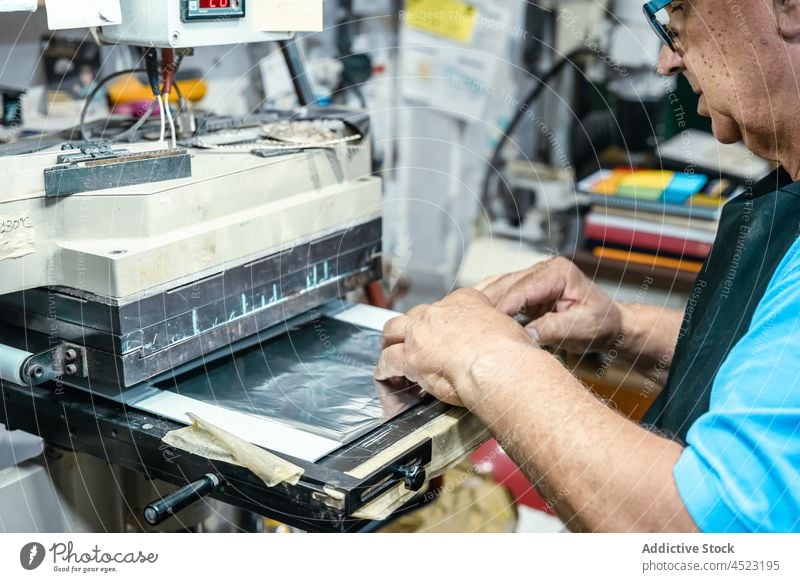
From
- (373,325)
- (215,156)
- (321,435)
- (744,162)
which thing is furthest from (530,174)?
(321,435)

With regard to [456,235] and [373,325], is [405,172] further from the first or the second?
[373,325]

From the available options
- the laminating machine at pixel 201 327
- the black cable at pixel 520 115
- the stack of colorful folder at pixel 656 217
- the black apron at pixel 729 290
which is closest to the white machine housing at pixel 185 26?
the laminating machine at pixel 201 327

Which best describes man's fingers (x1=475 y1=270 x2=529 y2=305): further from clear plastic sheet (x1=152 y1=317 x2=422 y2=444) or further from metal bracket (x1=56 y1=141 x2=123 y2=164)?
metal bracket (x1=56 y1=141 x2=123 y2=164)

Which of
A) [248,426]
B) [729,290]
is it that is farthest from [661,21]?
[248,426]

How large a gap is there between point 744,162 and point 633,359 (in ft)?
3.27

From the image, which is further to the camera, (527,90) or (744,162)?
(527,90)

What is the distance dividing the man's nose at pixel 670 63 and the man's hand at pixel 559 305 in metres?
0.33

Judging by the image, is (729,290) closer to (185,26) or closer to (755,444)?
(755,444)

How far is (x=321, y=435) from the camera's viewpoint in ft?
3.14

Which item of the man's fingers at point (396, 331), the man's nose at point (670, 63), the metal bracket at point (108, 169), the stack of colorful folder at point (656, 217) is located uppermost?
the man's nose at point (670, 63)

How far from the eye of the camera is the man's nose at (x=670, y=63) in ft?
3.43

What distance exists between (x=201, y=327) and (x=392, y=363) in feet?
0.74

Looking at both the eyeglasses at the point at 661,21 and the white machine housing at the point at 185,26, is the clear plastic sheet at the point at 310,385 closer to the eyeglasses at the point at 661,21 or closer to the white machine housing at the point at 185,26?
the white machine housing at the point at 185,26

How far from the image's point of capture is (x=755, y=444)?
81cm
